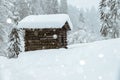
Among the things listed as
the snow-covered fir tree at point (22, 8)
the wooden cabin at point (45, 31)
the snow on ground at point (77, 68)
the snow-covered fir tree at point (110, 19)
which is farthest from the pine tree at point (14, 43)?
the snow-covered fir tree at point (22, 8)

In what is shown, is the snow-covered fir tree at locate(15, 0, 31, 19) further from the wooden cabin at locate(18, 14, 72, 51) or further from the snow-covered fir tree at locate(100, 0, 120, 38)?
the wooden cabin at locate(18, 14, 72, 51)

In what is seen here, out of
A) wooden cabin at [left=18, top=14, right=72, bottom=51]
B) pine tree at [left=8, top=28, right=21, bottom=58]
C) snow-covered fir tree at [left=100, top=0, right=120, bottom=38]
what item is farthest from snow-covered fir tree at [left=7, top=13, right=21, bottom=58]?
snow-covered fir tree at [left=100, top=0, right=120, bottom=38]

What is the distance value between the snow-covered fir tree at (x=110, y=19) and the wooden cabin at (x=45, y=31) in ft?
34.7

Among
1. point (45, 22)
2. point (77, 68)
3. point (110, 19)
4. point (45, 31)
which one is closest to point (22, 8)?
point (110, 19)

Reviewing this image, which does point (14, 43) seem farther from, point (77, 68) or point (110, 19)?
point (77, 68)

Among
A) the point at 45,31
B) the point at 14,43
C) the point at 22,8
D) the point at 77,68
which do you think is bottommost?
the point at 14,43

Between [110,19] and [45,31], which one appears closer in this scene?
[45,31]

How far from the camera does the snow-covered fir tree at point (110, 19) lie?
108 feet

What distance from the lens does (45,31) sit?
2294 cm

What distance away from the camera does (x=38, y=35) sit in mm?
23297

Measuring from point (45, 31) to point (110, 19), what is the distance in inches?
502

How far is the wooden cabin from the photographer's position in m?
22.4

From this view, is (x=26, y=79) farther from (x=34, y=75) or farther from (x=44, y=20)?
(x=44, y=20)

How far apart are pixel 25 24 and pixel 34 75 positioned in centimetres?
1108
